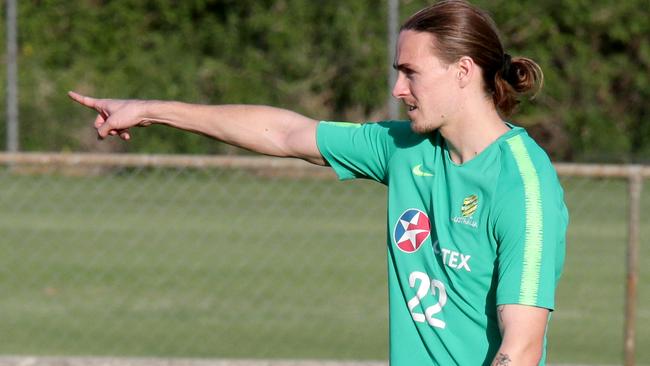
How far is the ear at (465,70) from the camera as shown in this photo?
297cm

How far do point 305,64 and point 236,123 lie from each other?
10.6m

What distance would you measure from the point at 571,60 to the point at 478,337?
11490mm

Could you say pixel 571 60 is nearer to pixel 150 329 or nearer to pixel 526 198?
pixel 150 329

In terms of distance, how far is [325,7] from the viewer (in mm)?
14203

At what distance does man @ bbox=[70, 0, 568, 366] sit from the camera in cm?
274

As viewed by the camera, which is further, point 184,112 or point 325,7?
point 325,7

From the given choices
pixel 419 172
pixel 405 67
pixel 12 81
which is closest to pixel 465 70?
pixel 405 67

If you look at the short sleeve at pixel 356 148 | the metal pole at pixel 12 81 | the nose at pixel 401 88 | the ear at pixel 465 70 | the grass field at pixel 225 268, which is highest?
the metal pole at pixel 12 81

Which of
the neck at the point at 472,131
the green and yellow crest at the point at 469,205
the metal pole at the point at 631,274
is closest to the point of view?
the green and yellow crest at the point at 469,205

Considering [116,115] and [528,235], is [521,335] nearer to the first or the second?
[528,235]

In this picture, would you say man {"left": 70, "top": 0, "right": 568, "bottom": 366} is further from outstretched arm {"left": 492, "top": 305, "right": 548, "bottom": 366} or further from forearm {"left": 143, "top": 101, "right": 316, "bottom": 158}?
forearm {"left": 143, "top": 101, "right": 316, "bottom": 158}

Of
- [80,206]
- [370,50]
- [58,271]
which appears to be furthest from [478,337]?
[370,50]

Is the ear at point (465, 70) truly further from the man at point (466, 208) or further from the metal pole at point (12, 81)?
the metal pole at point (12, 81)

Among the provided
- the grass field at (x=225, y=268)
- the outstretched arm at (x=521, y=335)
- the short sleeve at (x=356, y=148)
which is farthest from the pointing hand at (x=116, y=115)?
the grass field at (x=225, y=268)
